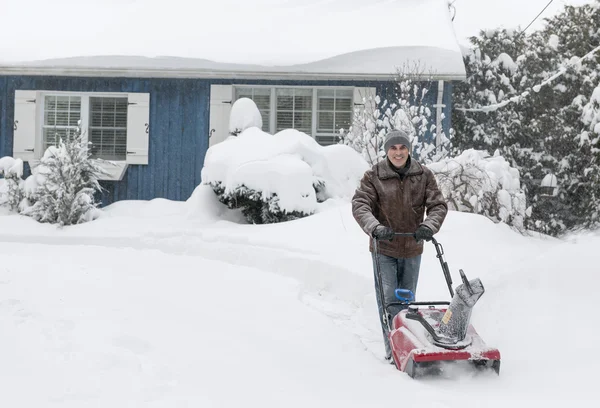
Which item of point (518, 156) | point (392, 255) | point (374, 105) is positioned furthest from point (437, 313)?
point (518, 156)

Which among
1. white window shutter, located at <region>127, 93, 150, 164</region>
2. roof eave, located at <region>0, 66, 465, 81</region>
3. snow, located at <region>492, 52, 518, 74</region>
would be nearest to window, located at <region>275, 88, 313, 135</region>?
roof eave, located at <region>0, 66, 465, 81</region>

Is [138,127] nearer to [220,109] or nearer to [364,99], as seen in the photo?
[220,109]

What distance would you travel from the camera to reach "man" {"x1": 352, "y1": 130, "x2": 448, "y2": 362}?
16.8 ft

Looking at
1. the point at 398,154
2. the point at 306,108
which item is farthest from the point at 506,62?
the point at 398,154

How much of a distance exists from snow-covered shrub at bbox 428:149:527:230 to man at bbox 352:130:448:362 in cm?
525

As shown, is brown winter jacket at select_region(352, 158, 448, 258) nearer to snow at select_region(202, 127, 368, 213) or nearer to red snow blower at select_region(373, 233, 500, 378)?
red snow blower at select_region(373, 233, 500, 378)

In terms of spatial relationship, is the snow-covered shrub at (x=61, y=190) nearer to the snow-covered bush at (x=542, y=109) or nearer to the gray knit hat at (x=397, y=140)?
the gray knit hat at (x=397, y=140)

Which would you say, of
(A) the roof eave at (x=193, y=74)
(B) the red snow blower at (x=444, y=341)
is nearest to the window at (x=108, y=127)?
(A) the roof eave at (x=193, y=74)

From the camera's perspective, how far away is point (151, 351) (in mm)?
4629

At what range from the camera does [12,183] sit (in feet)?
40.8

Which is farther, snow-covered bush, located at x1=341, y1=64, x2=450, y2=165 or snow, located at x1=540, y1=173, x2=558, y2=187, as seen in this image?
snow, located at x1=540, y1=173, x2=558, y2=187

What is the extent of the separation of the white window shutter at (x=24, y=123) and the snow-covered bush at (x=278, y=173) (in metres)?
4.40

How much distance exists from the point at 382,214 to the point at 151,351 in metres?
Result: 1.92

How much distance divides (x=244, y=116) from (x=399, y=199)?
8.47 metres
